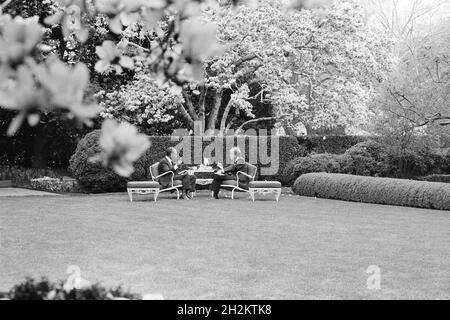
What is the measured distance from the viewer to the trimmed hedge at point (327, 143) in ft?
74.0

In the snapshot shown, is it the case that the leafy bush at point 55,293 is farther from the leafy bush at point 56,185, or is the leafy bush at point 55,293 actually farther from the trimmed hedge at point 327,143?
the trimmed hedge at point 327,143

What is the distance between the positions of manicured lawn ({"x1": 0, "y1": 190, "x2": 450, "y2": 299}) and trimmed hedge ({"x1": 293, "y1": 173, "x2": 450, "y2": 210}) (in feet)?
1.97

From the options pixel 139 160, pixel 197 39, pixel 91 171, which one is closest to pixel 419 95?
pixel 139 160

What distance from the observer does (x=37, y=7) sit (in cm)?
2136

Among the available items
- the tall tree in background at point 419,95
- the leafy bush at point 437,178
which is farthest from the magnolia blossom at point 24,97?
the leafy bush at point 437,178

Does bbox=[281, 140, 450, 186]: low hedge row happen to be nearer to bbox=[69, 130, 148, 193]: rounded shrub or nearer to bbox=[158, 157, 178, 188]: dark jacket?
bbox=[158, 157, 178, 188]: dark jacket

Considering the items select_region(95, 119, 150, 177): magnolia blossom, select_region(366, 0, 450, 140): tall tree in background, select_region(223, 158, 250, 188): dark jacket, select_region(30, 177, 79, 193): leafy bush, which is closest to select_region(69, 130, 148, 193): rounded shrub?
select_region(30, 177, 79, 193): leafy bush

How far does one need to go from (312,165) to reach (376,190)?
4223mm

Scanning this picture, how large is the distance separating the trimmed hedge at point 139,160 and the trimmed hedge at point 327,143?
49 cm

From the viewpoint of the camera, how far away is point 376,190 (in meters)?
16.3

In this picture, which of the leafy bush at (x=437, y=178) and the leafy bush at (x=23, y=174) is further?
the leafy bush at (x=23, y=174)

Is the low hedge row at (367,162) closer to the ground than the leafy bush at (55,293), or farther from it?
farther from it

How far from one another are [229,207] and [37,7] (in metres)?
10.5
